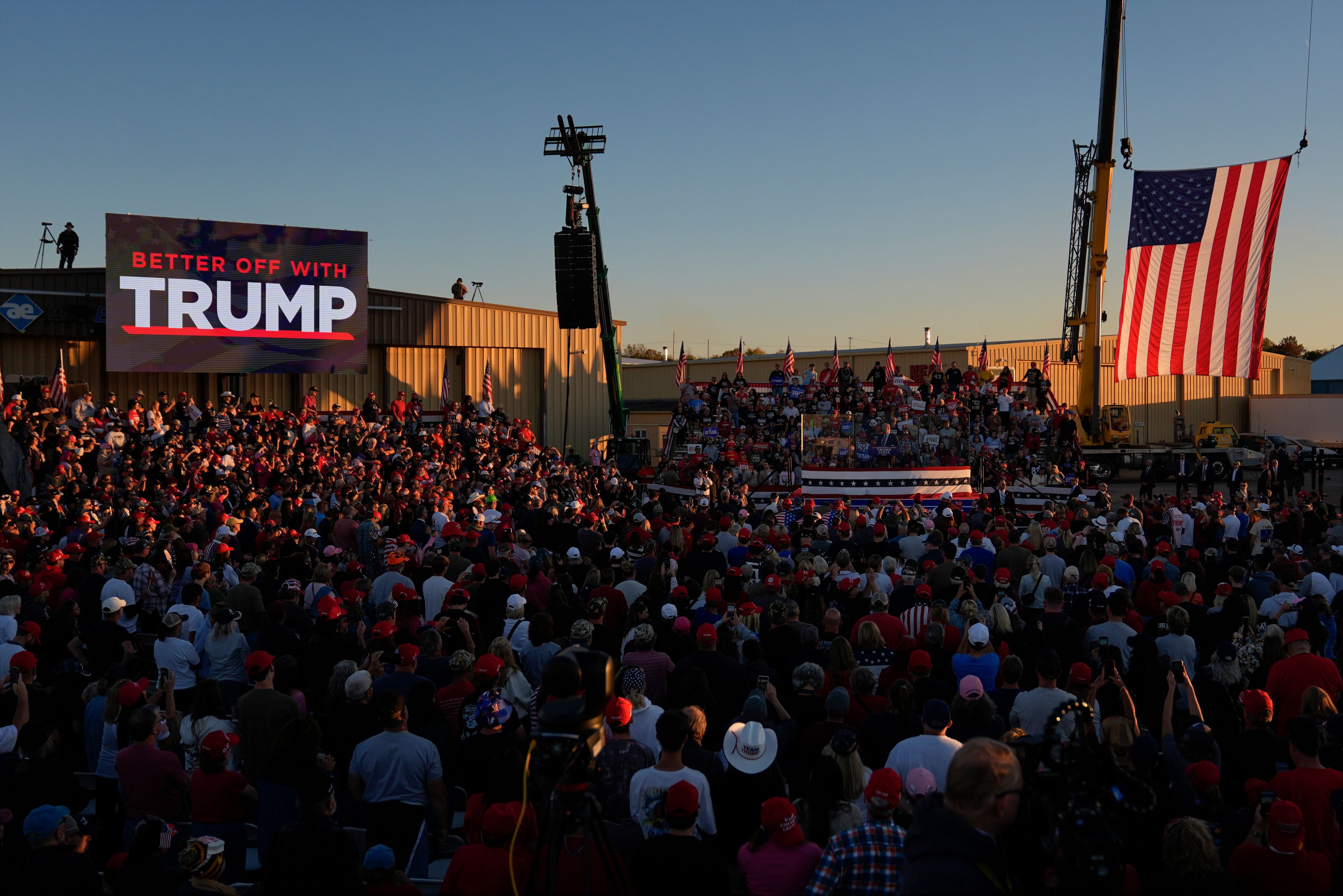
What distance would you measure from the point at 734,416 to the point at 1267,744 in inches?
970

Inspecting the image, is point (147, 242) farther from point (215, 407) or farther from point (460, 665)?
point (460, 665)

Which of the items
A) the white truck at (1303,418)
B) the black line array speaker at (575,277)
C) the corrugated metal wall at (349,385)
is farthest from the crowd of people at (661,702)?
the white truck at (1303,418)

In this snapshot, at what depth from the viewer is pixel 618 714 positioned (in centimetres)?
515

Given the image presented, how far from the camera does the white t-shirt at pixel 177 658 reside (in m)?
7.14

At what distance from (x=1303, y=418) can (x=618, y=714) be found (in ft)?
163

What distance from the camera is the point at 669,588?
9273 mm

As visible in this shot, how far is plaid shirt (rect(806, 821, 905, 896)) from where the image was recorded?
11.6 ft

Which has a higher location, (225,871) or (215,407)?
(215,407)

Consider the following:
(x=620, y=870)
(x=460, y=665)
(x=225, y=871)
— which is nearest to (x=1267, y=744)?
(x=620, y=870)

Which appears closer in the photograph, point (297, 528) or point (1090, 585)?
point (1090, 585)

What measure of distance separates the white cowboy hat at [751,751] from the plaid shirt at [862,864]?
1.50 meters

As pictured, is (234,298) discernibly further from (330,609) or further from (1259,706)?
(1259,706)

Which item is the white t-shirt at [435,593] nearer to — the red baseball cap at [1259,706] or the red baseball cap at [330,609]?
the red baseball cap at [330,609]

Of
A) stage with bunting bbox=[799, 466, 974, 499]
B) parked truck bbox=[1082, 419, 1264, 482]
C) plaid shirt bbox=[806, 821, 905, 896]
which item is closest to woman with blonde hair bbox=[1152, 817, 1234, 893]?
plaid shirt bbox=[806, 821, 905, 896]
